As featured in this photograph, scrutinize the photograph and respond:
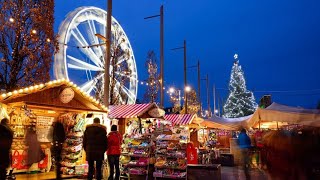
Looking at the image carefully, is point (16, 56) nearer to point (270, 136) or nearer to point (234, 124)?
point (234, 124)

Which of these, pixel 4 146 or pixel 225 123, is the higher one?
pixel 225 123

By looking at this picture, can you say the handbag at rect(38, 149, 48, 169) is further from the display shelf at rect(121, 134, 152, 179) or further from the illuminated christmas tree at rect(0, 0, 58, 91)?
the illuminated christmas tree at rect(0, 0, 58, 91)

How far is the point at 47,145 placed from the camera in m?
12.2

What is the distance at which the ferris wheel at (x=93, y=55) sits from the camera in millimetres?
16780

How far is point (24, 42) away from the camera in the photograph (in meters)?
14.7

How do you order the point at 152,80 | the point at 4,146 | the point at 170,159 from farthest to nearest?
the point at 152,80 < the point at 170,159 < the point at 4,146

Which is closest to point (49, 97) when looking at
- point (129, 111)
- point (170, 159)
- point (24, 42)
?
point (129, 111)

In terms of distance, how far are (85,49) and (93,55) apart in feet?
2.71

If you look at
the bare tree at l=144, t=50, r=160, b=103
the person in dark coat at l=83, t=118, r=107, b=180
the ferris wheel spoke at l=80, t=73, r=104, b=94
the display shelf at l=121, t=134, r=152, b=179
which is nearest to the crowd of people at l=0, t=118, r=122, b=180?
the person in dark coat at l=83, t=118, r=107, b=180

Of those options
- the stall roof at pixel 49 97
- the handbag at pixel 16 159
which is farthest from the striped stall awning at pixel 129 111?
the handbag at pixel 16 159

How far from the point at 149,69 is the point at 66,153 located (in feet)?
71.1

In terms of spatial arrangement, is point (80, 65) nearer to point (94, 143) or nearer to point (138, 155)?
point (138, 155)

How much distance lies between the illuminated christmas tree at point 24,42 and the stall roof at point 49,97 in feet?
14.9

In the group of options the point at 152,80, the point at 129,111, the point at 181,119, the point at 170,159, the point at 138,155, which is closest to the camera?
the point at 170,159
